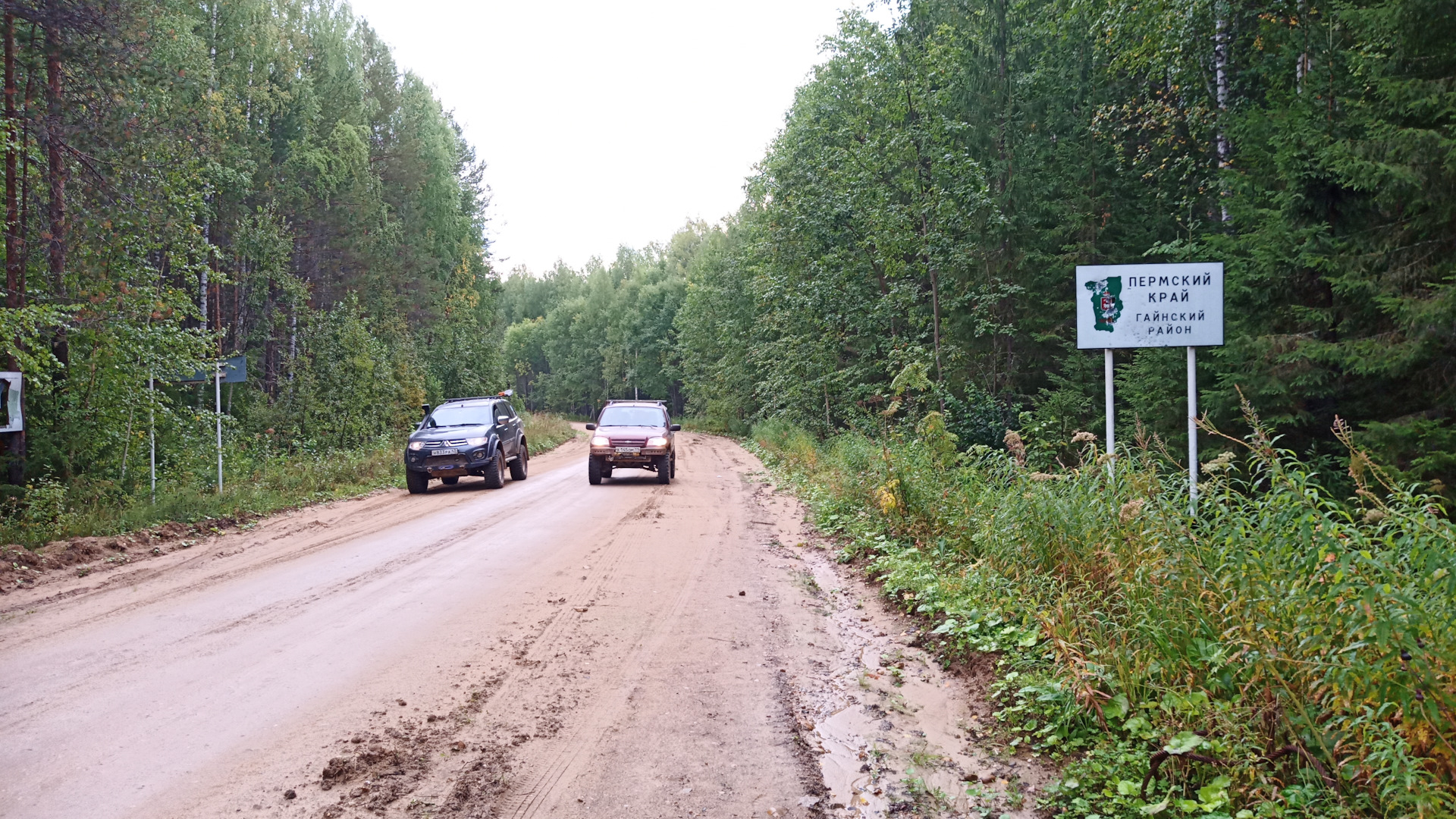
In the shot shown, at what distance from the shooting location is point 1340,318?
387 inches

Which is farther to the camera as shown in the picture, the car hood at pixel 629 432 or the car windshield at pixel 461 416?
the car hood at pixel 629 432

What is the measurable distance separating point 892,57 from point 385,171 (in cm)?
2653

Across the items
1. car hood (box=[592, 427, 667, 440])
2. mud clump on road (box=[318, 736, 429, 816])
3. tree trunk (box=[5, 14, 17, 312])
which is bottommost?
mud clump on road (box=[318, 736, 429, 816])

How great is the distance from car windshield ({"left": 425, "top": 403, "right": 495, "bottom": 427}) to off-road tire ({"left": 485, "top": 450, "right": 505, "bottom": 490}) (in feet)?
2.94

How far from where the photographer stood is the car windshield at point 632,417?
63.4 feet

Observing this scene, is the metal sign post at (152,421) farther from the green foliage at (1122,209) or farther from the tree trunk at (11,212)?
the green foliage at (1122,209)

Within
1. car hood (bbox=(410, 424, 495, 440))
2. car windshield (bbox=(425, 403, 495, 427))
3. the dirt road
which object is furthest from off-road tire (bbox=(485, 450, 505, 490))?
the dirt road

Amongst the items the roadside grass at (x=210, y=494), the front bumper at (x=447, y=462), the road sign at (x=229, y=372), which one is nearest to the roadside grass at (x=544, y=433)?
the roadside grass at (x=210, y=494)

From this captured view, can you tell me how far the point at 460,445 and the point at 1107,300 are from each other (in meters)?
12.9

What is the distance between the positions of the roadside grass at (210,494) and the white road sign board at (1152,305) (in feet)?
40.8

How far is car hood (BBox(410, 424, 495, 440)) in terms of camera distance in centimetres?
1725

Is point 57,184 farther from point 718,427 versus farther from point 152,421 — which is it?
point 718,427

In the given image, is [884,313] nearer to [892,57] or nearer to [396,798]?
[892,57]

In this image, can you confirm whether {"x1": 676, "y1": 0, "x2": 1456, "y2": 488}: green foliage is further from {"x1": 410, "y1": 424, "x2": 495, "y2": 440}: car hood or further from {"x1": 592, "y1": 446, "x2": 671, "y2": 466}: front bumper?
{"x1": 410, "y1": 424, "x2": 495, "y2": 440}: car hood
